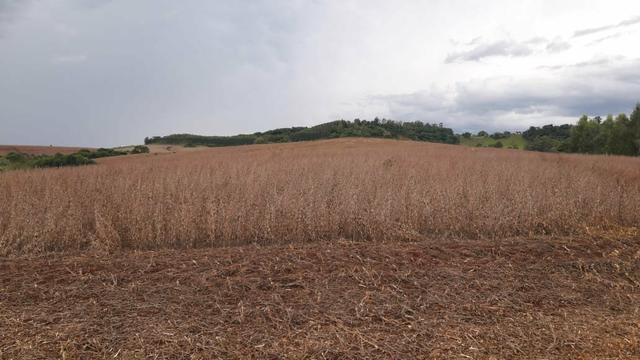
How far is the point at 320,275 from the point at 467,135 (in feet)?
263

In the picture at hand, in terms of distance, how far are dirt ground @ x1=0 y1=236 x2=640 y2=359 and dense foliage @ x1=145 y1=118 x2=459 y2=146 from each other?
50248 millimetres

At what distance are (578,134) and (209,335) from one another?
65957mm

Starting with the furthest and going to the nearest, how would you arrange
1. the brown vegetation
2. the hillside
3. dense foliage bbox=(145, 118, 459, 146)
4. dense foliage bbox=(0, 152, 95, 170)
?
the hillside
dense foliage bbox=(145, 118, 459, 146)
dense foliage bbox=(0, 152, 95, 170)
the brown vegetation

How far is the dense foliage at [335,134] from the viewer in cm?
5909

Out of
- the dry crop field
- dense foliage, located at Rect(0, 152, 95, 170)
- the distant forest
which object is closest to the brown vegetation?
the dry crop field

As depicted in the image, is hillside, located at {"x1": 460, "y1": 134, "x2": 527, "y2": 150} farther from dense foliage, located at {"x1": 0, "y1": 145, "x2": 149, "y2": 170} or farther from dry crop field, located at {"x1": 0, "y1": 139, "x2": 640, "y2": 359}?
dry crop field, located at {"x1": 0, "y1": 139, "x2": 640, "y2": 359}

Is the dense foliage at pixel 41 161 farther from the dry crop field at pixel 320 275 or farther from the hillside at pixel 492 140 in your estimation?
the hillside at pixel 492 140

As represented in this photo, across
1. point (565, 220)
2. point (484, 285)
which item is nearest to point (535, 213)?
point (565, 220)

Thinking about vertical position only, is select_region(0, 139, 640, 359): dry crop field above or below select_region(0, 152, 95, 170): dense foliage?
below

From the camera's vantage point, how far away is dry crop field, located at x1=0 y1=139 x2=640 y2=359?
10.9ft

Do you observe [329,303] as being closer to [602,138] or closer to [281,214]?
[281,214]

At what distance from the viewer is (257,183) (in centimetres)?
945

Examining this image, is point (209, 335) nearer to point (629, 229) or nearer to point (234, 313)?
point (234, 313)

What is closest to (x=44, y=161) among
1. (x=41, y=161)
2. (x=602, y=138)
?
(x=41, y=161)
